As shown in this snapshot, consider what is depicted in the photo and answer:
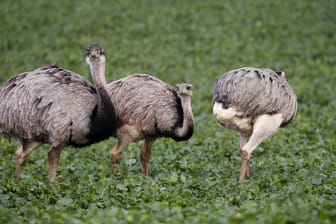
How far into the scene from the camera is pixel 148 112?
343 inches

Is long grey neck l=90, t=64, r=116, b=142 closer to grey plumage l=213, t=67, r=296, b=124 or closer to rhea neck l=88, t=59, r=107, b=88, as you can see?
rhea neck l=88, t=59, r=107, b=88

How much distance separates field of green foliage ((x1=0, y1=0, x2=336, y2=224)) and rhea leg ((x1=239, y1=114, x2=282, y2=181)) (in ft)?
0.77

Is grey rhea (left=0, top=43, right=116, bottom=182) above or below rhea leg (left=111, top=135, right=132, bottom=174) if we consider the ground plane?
above

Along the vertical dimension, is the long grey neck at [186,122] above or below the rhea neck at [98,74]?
below

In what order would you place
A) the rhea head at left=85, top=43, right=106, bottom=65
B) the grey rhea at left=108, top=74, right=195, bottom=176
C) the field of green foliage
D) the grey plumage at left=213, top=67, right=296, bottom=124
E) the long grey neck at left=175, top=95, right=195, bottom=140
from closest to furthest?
the field of green foliage, the rhea head at left=85, top=43, right=106, bottom=65, the grey plumage at left=213, top=67, right=296, bottom=124, the long grey neck at left=175, top=95, right=195, bottom=140, the grey rhea at left=108, top=74, right=195, bottom=176

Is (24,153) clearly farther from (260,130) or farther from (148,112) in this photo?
(260,130)

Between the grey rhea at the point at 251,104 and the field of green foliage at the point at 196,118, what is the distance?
53cm

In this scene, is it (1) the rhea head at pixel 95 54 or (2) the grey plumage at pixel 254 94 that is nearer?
(1) the rhea head at pixel 95 54

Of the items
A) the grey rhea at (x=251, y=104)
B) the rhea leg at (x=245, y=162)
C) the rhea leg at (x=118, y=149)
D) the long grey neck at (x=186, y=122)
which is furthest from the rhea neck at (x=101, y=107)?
the rhea leg at (x=245, y=162)

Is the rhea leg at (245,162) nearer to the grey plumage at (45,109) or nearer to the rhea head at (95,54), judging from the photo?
the grey plumage at (45,109)

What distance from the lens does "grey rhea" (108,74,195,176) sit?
8.68 m

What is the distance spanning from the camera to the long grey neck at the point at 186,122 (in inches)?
336

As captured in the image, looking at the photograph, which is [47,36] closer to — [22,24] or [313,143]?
[22,24]

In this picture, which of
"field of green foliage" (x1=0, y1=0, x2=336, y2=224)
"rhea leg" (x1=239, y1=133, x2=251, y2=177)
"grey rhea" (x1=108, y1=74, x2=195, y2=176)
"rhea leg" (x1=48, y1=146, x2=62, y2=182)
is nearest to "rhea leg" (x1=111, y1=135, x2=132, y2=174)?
"grey rhea" (x1=108, y1=74, x2=195, y2=176)
